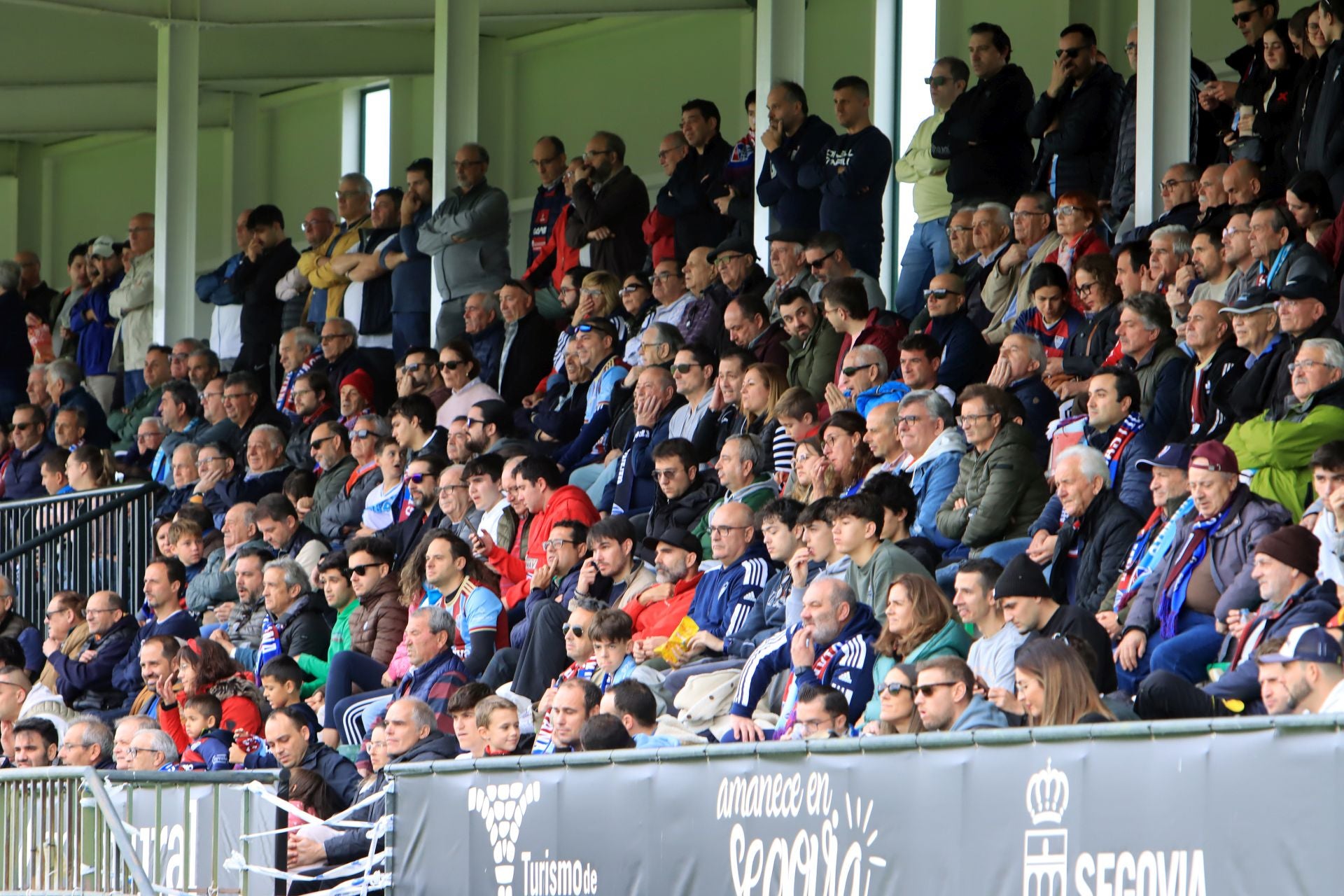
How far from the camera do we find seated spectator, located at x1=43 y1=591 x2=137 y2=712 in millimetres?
11430

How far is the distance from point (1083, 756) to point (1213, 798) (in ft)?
1.08

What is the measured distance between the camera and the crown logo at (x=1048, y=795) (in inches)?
181

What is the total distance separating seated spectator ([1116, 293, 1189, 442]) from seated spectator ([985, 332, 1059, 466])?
38 centimetres

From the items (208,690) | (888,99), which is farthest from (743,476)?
(888,99)

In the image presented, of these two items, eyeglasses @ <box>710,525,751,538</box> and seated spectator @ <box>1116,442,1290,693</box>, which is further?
eyeglasses @ <box>710,525,751,538</box>

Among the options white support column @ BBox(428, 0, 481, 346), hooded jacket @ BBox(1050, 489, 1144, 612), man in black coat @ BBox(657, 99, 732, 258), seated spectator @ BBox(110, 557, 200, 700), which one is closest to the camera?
hooded jacket @ BBox(1050, 489, 1144, 612)

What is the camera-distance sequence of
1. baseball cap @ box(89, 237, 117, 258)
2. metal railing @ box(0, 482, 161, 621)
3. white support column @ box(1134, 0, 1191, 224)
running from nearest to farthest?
1. white support column @ box(1134, 0, 1191, 224)
2. metal railing @ box(0, 482, 161, 621)
3. baseball cap @ box(89, 237, 117, 258)

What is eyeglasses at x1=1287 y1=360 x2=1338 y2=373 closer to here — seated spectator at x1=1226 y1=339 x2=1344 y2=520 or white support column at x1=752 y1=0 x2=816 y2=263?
seated spectator at x1=1226 y1=339 x2=1344 y2=520

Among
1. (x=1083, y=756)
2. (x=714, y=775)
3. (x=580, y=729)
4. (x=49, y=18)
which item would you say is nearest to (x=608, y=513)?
(x=580, y=729)

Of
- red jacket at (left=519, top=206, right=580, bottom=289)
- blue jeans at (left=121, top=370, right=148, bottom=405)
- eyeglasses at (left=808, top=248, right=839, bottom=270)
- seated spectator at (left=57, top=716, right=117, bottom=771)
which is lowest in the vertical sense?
seated spectator at (left=57, top=716, right=117, bottom=771)

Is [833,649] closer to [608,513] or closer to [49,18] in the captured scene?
[608,513]

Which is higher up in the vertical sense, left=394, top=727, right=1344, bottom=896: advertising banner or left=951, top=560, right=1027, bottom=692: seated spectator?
left=951, top=560, right=1027, bottom=692: seated spectator

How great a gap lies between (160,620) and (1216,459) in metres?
6.13

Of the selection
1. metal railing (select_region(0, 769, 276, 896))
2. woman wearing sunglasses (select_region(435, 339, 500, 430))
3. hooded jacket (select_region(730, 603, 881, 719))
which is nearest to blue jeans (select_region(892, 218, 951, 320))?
woman wearing sunglasses (select_region(435, 339, 500, 430))
